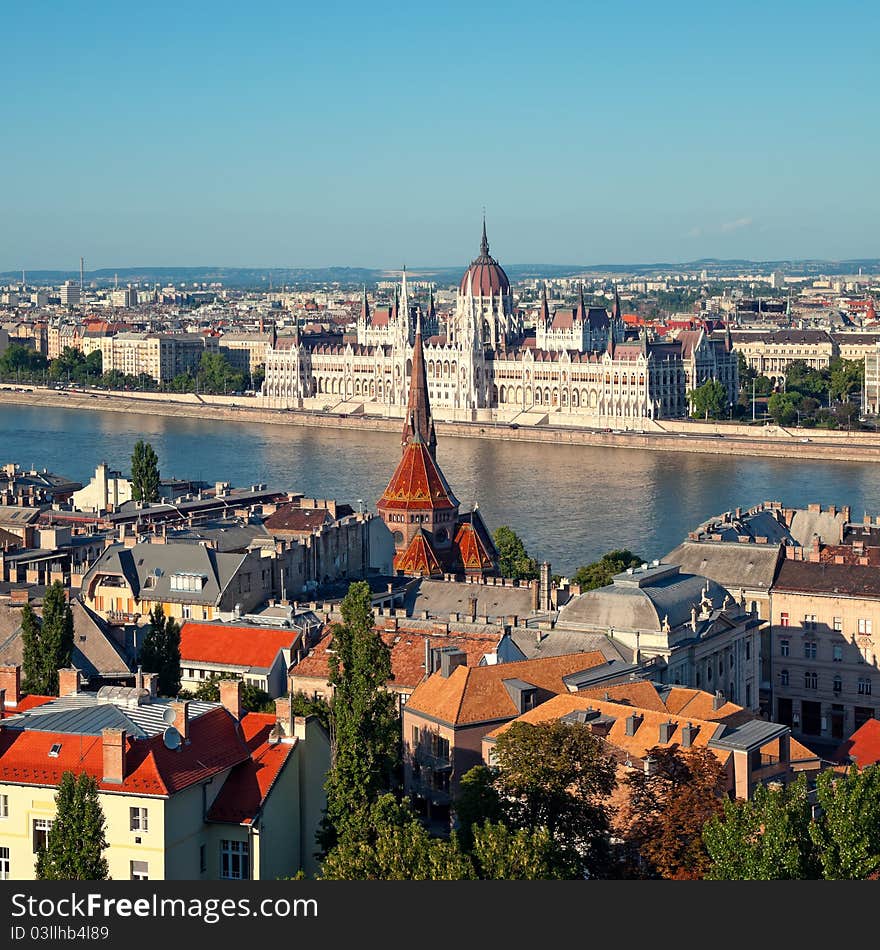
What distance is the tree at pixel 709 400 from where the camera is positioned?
53.5 meters

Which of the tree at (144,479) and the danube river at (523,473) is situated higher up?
the tree at (144,479)

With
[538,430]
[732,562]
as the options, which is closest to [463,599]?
[732,562]

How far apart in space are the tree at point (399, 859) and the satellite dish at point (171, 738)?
100cm

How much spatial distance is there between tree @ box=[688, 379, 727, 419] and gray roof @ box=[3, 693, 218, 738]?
146 feet

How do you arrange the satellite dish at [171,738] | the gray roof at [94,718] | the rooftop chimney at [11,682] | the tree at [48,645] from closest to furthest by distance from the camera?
the satellite dish at [171,738]
the gray roof at [94,718]
the rooftop chimney at [11,682]
the tree at [48,645]

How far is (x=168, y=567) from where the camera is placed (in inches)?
658

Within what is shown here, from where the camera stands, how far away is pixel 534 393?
197 feet

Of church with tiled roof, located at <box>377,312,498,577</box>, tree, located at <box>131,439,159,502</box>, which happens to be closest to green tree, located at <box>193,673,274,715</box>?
church with tiled roof, located at <box>377,312,498,577</box>

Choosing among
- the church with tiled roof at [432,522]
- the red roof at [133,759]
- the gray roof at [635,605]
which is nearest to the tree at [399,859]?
the red roof at [133,759]

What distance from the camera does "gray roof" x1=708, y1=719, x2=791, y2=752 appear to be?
1048 cm

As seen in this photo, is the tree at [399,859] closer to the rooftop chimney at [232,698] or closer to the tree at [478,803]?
the tree at [478,803]

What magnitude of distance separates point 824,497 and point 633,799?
1045 inches

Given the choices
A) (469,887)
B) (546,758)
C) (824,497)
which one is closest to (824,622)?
(546,758)

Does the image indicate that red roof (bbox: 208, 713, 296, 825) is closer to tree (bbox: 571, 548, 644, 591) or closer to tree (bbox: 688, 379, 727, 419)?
tree (bbox: 571, 548, 644, 591)
